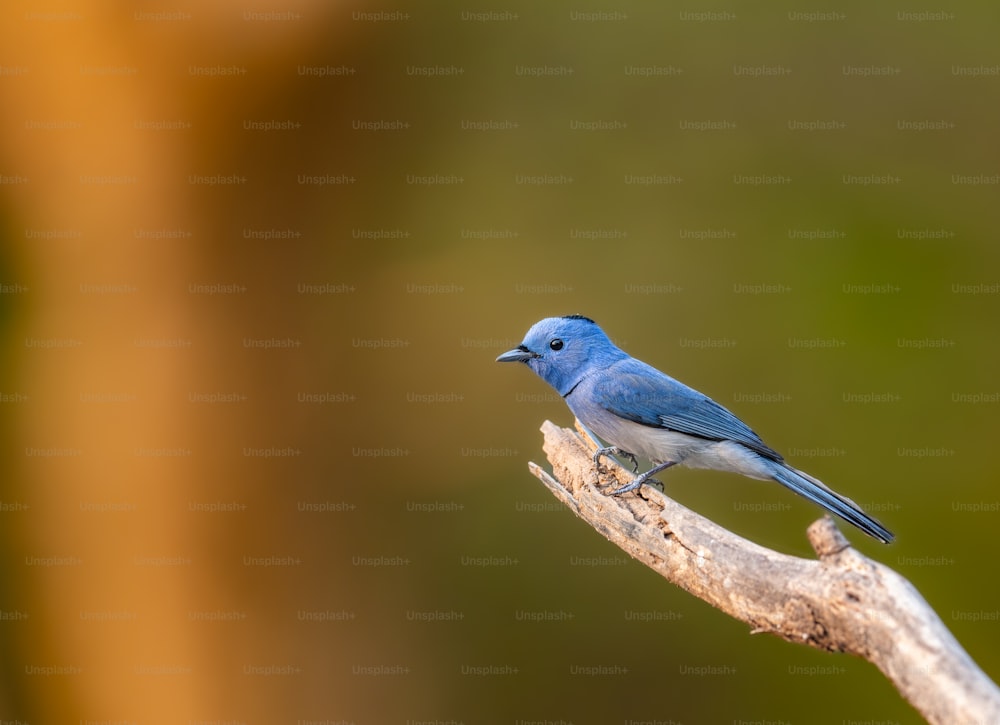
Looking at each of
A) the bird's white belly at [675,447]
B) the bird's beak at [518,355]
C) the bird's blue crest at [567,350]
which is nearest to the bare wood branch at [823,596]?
the bird's white belly at [675,447]

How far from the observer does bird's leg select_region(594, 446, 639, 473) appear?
3642 millimetres

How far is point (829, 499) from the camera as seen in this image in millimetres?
3227

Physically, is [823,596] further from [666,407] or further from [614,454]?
[614,454]

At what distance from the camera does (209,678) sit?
5680 millimetres

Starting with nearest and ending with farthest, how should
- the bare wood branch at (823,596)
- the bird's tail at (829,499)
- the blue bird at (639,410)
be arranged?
the bare wood branch at (823,596) → the bird's tail at (829,499) → the blue bird at (639,410)

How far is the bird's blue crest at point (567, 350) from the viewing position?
153 inches

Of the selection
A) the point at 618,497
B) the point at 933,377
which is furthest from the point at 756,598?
the point at 933,377

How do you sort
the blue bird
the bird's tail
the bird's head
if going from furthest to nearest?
the bird's head < the blue bird < the bird's tail

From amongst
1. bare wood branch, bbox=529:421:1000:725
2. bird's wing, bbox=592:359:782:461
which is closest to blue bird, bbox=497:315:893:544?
bird's wing, bbox=592:359:782:461

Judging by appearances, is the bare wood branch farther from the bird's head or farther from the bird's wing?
the bird's head

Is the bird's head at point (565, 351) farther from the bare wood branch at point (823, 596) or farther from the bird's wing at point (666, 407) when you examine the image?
the bare wood branch at point (823, 596)

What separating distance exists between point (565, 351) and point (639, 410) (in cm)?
46

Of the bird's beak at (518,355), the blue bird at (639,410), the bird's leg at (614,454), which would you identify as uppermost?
the bird's beak at (518,355)

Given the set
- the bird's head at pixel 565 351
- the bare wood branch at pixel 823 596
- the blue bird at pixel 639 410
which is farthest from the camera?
the bird's head at pixel 565 351
